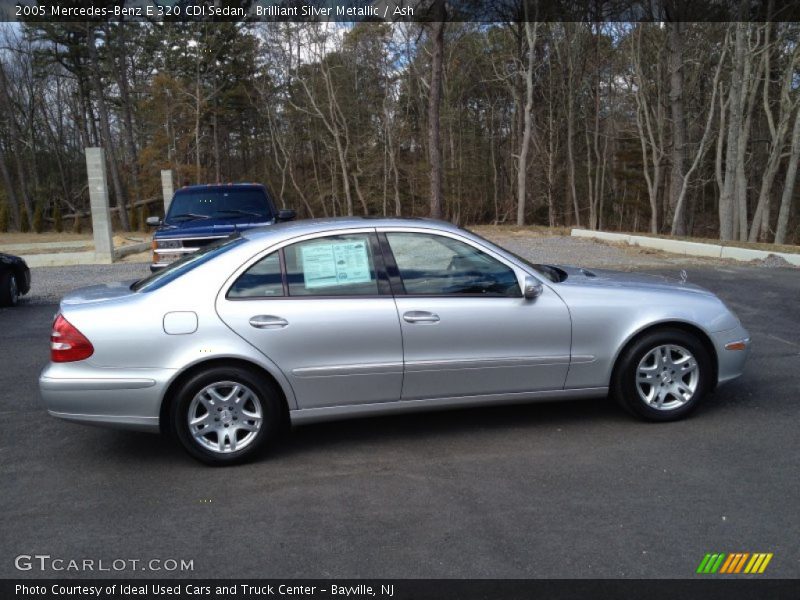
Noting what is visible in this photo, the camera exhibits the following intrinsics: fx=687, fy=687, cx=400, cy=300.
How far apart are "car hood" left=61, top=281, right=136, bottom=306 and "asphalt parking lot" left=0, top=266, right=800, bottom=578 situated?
1.06 meters

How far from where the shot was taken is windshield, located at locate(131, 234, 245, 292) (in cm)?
464

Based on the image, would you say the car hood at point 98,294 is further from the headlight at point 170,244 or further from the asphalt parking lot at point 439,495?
the headlight at point 170,244

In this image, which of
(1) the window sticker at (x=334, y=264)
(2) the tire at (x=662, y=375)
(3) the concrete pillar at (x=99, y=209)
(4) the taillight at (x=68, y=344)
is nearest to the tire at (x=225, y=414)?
(4) the taillight at (x=68, y=344)

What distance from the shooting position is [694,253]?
16344mm

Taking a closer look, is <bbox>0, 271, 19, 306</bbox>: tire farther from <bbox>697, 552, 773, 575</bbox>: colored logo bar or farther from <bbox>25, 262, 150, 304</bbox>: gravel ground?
<bbox>697, 552, 773, 575</bbox>: colored logo bar

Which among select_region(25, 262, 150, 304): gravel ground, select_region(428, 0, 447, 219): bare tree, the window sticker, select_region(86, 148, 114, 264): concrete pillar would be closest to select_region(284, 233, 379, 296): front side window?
the window sticker

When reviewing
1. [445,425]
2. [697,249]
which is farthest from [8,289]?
[697,249]

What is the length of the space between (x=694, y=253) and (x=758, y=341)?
9527mm

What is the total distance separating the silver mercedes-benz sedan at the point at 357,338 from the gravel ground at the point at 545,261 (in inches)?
340

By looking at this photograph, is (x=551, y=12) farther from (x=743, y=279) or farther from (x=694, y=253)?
(x=743, y=279)

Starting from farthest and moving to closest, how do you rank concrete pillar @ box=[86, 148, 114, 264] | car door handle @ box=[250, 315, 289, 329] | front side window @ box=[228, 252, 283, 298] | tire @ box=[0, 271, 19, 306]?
concrete pillar @ box=[86, 148, 114, 264], tire @ box=[0, 271, 19, 306], front side window @ box=[228, 252, 283, 298], car door handle @ box=[250, 315, 289, 329]

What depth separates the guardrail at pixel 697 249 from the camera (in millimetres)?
14578

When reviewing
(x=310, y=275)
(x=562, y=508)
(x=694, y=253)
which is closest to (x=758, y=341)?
(x=562, y=508)

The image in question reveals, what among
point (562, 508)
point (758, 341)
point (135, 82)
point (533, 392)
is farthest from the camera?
point (135, 82)
